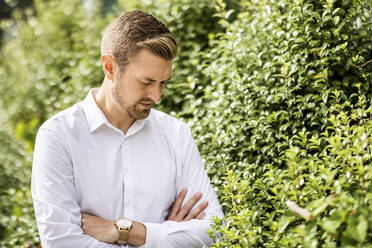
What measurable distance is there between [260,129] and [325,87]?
21.7 inches

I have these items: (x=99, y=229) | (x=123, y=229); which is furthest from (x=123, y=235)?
(x=99, y=229)

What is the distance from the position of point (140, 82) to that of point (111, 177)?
68 cm

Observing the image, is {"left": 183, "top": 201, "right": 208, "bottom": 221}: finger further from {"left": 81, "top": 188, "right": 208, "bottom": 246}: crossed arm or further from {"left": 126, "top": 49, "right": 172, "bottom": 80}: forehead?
{"left": 126, "top": 49, "right": 172, "bottom": 80}: forehead

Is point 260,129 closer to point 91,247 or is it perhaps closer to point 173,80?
point 91,247

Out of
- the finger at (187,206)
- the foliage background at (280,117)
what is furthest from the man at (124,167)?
the foliage background at (280,117)

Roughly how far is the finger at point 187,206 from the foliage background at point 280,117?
0.78ft

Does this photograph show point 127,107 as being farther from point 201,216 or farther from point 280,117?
point 280,117

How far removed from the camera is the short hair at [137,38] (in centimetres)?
258

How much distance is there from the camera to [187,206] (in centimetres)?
268

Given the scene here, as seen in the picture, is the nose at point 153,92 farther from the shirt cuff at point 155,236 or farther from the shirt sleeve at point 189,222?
the shirt cuff at point 155,236

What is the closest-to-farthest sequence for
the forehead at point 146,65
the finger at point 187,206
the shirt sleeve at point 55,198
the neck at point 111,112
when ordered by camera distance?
1. the shirt sleeve at point 55,198
2. the forehead at point 146,65
3. the finger at point 187,206
4. the neck at point 111,112

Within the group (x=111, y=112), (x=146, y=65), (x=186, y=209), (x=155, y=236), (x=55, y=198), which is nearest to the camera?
(x=55, y=198)

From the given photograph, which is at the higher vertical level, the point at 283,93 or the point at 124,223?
the point at 283,93

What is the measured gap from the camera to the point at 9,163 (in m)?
5.57
